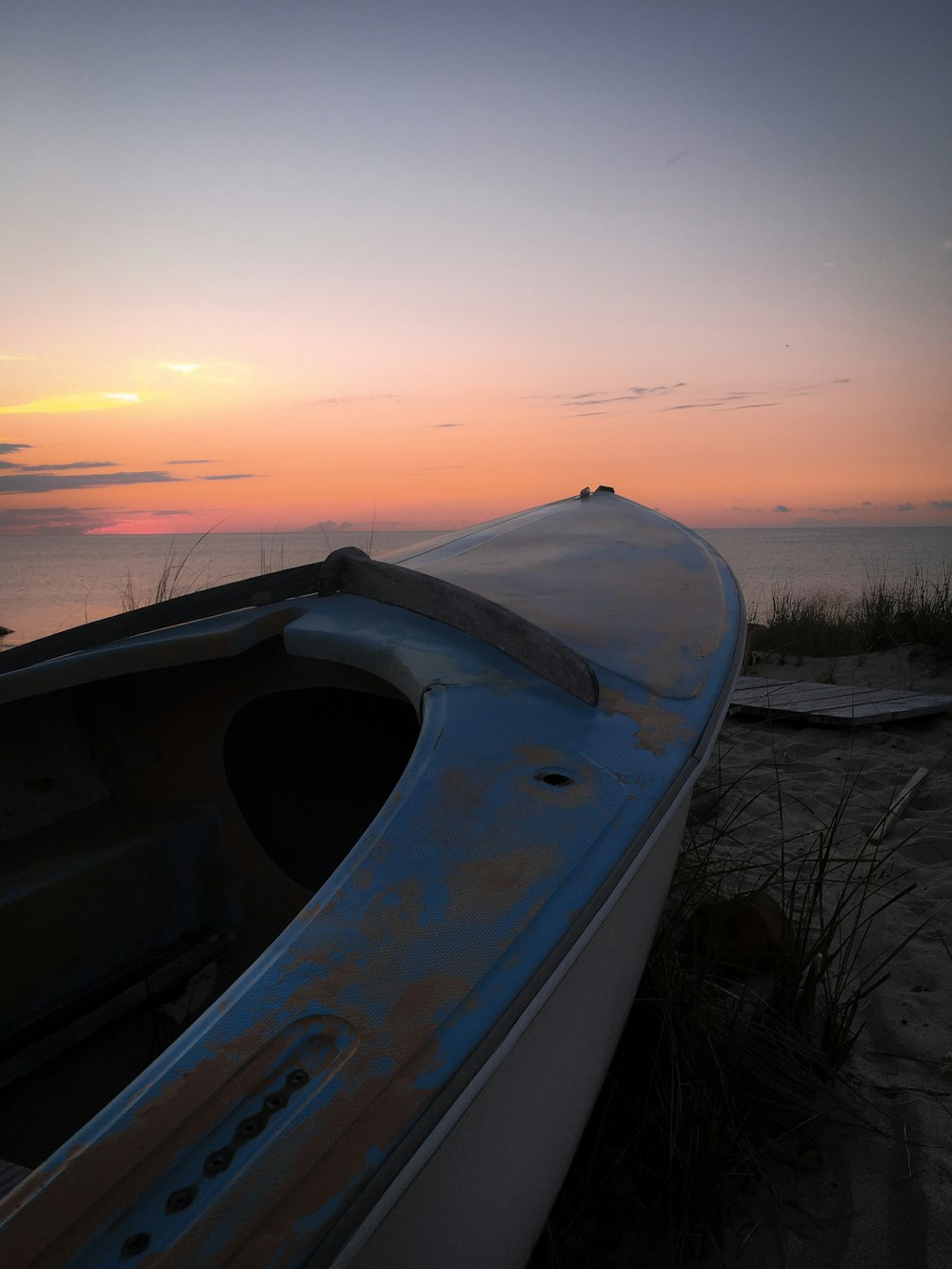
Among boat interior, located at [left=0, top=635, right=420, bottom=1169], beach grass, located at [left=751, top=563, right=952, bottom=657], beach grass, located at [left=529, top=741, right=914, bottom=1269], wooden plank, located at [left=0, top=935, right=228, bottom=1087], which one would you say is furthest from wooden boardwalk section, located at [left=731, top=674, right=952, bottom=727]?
wooden plank, located at [left=0, top=935, right=228, bottom=1087]

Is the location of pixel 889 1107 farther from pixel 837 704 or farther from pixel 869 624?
pixel 869 624

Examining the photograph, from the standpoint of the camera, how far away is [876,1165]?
5.16ft

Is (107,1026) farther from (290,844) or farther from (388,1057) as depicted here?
(388,1057)

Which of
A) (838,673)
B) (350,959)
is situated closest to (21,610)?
(838,673)

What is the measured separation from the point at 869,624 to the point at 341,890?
663 cm

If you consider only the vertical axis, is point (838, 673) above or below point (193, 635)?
below

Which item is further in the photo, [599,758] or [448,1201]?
[599,758]

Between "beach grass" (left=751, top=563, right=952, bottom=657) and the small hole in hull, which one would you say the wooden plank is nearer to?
the small hole in hull

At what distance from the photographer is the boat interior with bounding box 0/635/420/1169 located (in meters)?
1.84

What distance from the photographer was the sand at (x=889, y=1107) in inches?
56.0

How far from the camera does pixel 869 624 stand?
6594 millimetres

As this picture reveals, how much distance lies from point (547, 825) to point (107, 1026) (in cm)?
136

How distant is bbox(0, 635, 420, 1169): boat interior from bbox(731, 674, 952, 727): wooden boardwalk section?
2556 millimetres

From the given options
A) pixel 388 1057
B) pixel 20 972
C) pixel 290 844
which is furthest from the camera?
pixel 290 844
